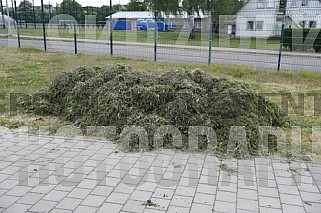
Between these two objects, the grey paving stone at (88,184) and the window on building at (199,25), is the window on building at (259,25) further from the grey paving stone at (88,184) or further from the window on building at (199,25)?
the grey paving stone at (88,184)

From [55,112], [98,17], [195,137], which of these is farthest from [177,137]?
[98,17]

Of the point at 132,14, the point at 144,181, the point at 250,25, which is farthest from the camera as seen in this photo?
the point at 132,14

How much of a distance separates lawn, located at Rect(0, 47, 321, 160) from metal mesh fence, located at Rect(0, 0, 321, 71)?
2.50 feet

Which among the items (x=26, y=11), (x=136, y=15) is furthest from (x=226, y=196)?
(x=26, y=11)

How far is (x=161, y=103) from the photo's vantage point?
466 cm

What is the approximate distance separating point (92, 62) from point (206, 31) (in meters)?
3.97

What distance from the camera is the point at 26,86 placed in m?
7.13

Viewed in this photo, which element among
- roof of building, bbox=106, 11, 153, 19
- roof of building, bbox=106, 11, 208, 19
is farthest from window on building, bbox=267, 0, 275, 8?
roof of building, bbox=106, 11, 153, 19

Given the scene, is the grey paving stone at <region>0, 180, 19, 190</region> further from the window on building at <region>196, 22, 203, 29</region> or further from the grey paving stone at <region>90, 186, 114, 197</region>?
the window on building at <region>196, 22, 203, 29</region>

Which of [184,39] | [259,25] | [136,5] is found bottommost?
[184,39]

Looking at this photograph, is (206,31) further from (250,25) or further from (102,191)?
(102,191)

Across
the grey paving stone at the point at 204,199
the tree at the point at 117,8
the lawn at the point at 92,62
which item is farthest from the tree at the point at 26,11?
the grey paving stone at the point at 204,199

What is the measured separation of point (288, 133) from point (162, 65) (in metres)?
5.67

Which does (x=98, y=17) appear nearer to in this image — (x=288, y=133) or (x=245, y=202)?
(x=288, y=133)
